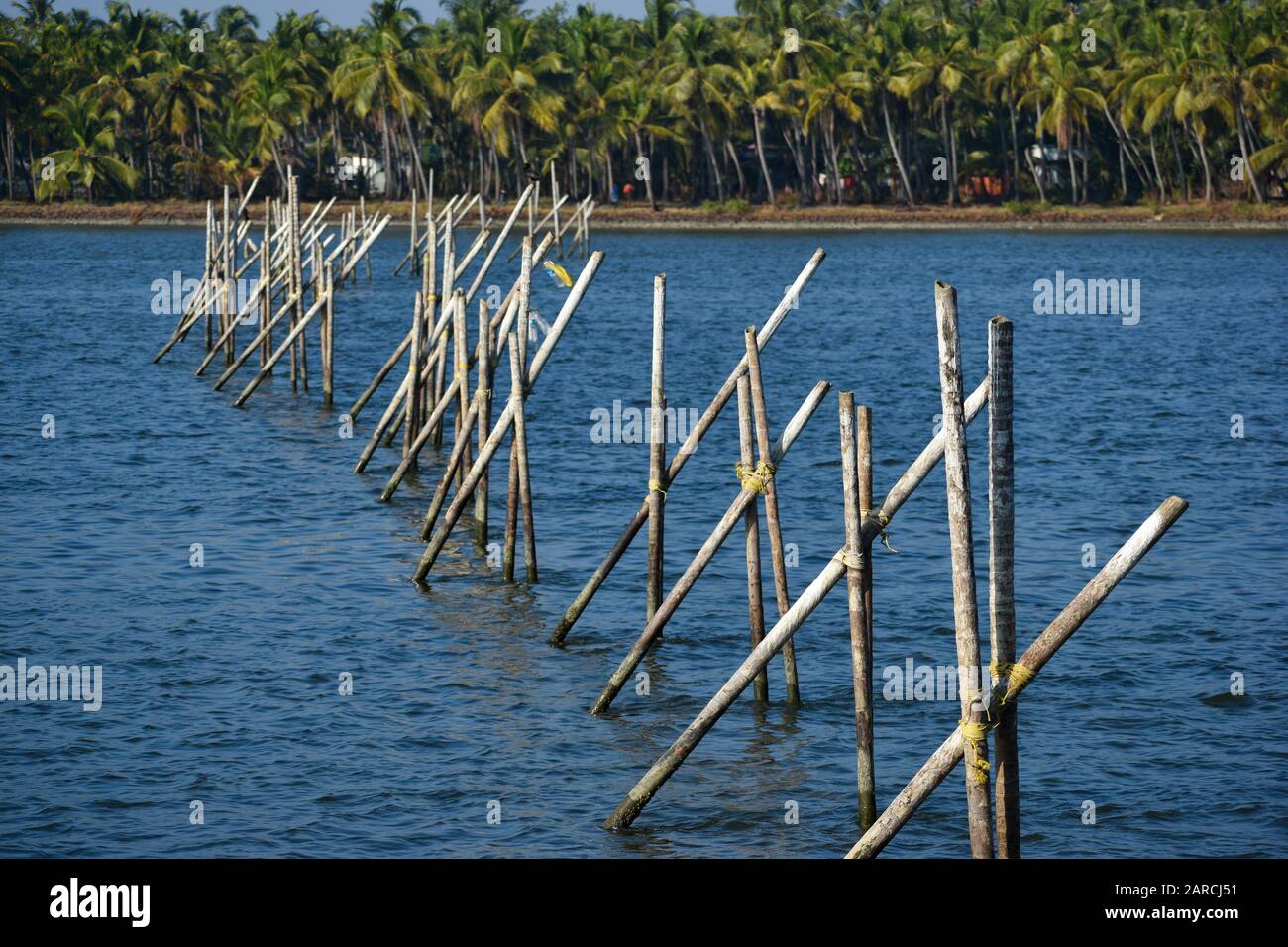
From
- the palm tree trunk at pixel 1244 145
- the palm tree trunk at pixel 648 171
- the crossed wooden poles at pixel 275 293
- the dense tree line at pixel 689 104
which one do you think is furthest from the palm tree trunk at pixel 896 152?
the crossed wooden poles at pixel 275 293

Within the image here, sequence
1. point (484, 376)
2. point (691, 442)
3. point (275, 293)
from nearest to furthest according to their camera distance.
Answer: point (691, 442) < point (484, 376) < point (275, 293)

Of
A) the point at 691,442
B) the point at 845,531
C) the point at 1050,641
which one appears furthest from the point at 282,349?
the point at 1050,641

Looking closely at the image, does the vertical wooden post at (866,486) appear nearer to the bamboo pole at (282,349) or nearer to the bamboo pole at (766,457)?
the bamboo pole at (766,457)

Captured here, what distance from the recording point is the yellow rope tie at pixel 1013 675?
10258 millimetres

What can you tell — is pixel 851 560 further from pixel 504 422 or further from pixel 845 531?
pixel 504 422

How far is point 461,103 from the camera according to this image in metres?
100

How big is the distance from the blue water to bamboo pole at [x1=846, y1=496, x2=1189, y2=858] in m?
2.85

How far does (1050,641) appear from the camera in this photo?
1021 centimetres

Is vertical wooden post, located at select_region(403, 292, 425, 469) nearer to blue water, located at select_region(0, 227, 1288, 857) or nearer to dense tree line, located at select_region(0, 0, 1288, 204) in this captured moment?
blue water, located at select_region(0, 227, 1288, 857)

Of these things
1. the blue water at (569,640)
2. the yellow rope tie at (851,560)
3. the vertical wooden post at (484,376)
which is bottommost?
the blue water at (569,640)

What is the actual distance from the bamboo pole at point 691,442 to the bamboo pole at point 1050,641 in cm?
509

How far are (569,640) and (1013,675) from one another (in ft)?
28.9

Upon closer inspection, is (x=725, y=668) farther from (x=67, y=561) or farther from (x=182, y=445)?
(x=182, y=445)
